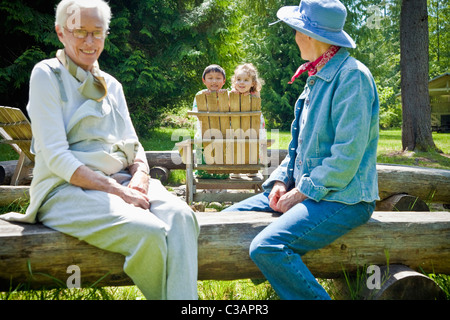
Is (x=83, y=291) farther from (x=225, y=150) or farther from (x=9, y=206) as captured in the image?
(x=225, y=150)

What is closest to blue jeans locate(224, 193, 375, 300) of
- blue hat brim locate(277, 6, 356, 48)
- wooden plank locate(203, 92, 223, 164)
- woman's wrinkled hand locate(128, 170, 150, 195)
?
woman's wrinkled hand locate(128, 170, 150, 195)

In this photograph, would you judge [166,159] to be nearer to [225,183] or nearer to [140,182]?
[225,183]

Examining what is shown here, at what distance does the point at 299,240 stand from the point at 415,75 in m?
9.47

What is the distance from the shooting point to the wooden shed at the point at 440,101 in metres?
27.7

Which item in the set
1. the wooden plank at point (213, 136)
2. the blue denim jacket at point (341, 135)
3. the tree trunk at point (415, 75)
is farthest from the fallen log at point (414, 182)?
the tree trunk at point (415, 75)

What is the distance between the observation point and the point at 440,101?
98.4 feet

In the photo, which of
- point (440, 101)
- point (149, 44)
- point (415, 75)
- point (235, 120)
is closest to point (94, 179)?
point (235, 120)

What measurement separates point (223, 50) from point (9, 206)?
1278cm

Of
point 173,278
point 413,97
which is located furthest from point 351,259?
point 413,97

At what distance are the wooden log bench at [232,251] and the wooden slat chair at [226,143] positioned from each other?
9.10 ft

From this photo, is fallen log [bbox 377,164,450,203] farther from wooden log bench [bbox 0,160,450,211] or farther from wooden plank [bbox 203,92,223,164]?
wooden plank [bbox 203,92,223,164]

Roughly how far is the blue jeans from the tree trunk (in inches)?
358

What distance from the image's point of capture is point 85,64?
240 cm

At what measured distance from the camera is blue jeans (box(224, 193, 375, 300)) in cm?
212
